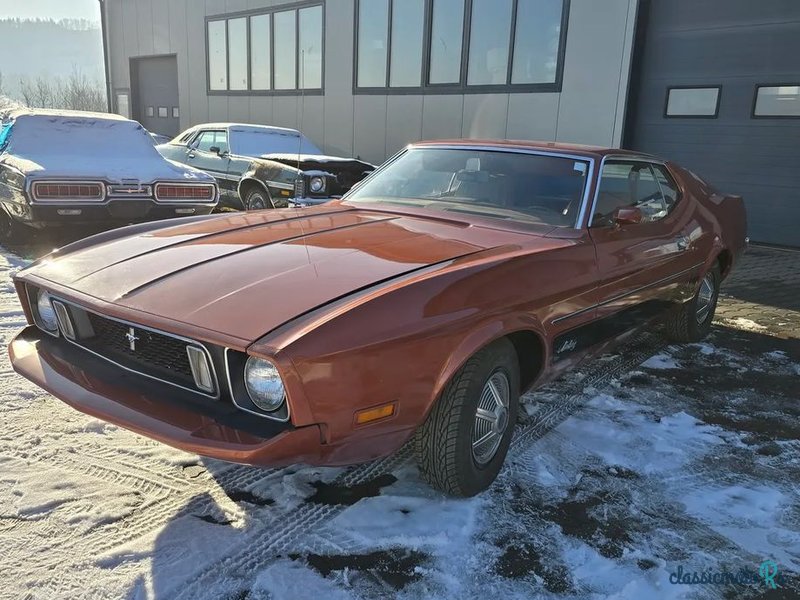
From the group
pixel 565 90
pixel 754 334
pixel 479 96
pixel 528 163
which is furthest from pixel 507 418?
pixel 479 96

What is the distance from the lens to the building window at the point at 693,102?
9.02 meters

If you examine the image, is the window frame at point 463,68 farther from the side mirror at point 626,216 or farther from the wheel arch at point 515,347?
the wheel arch at point 515,347

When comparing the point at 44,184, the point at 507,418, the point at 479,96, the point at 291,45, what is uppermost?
the point at 291,45

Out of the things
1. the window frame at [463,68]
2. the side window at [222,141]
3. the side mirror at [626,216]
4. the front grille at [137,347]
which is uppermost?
the window frame at [463,68]

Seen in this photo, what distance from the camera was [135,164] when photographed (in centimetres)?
731

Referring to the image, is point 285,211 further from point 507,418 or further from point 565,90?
point 565,90

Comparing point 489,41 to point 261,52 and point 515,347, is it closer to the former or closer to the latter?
point 261,52

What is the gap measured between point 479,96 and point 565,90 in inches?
67.6

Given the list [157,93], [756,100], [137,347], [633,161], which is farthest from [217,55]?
[137,347]

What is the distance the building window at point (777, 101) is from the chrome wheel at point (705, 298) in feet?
16.5

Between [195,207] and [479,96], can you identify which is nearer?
[195,207]

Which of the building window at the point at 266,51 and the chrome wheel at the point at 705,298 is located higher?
the building window at the point at 266,51

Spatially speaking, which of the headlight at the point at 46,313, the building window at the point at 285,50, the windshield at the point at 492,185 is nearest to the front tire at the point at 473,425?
the windshield at the point at 492,185

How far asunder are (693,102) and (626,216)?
23.3 ft
